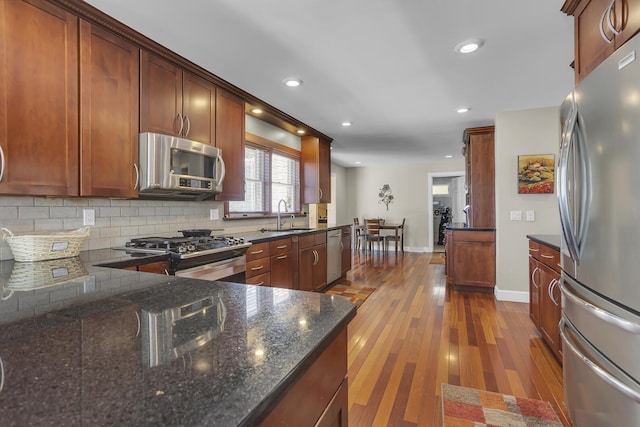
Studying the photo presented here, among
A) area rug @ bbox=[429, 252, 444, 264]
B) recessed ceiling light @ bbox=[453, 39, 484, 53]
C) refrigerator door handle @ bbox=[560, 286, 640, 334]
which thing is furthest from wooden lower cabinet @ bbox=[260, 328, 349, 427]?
area rug @ bbox=[429, 252, 444, 264]

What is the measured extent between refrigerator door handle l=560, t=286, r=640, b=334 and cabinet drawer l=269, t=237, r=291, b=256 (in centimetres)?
231

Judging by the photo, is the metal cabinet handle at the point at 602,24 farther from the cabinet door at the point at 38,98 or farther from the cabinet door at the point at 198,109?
the cabinet door at the point at 38,98

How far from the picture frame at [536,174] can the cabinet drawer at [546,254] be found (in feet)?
3.85

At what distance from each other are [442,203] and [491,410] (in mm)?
9494

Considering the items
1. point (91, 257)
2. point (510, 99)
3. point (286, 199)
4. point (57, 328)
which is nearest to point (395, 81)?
point (510, 99)

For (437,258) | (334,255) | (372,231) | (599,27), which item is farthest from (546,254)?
(372,231)

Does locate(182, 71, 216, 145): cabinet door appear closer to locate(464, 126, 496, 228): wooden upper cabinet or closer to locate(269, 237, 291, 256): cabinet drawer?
locate(269, 237, 291, 256): cabinet drawer

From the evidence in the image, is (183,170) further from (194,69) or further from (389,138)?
(389,138)

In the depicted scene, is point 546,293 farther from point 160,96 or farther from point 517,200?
point 160,96

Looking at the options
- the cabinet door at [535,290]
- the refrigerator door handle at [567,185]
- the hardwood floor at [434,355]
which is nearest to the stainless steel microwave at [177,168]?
the hardwood floor at [434,355]

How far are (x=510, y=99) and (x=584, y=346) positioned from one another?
9.42 feet

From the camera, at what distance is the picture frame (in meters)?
A: 3.72

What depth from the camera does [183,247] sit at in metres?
2.13

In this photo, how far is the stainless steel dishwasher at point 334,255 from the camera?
4438 mm
